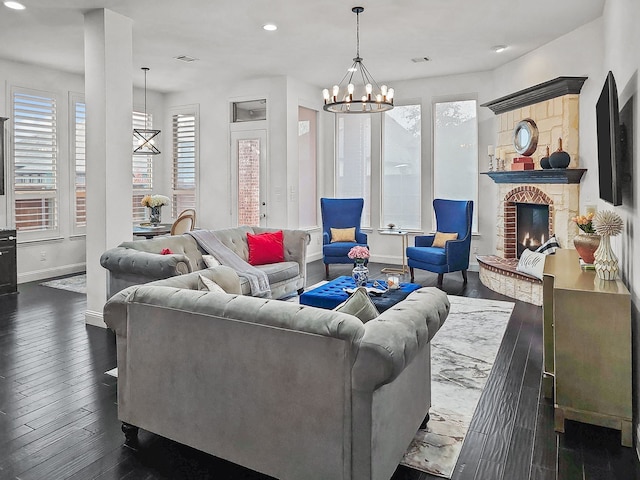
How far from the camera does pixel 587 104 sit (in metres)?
5.36

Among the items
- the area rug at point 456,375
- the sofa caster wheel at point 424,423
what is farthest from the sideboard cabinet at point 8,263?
the sofa caster wheel at point 424,423

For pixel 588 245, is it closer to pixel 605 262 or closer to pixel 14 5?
pixel 605 262

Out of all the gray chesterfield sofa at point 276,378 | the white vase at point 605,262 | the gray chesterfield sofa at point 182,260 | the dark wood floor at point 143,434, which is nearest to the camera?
the gray chesterfield sofa at point 276,378

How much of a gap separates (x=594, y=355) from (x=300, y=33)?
448cm

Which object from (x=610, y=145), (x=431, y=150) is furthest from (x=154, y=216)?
(x=610, y=145)

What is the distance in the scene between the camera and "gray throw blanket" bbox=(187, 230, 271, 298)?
495cm

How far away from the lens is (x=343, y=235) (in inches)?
292

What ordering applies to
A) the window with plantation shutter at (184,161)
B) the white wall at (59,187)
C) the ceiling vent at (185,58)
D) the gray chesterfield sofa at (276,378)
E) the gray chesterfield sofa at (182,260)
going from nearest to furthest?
the gray chesterfield sofa at (276,378), the gray chesterfield sofa at (182,260), the ceiling vent at (185,58), the white wall at (59,187), the window with plantation shutter at (184,161)

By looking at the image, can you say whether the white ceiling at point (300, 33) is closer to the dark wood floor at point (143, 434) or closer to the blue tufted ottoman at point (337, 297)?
the blue tufted ottoman at point (337, 297)

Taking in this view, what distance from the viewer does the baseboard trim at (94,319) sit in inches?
186

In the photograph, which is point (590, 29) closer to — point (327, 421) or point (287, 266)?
point (287, 266)

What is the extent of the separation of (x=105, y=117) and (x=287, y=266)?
2410mm

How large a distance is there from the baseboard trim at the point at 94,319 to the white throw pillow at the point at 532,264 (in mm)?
4590

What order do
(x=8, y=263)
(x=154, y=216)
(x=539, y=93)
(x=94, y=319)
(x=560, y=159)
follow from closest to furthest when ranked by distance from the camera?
(x=94, y=319) < (x=560, y=159) < (x=539, y=93) < (x=8, y=263) < (x=154, y=216)
